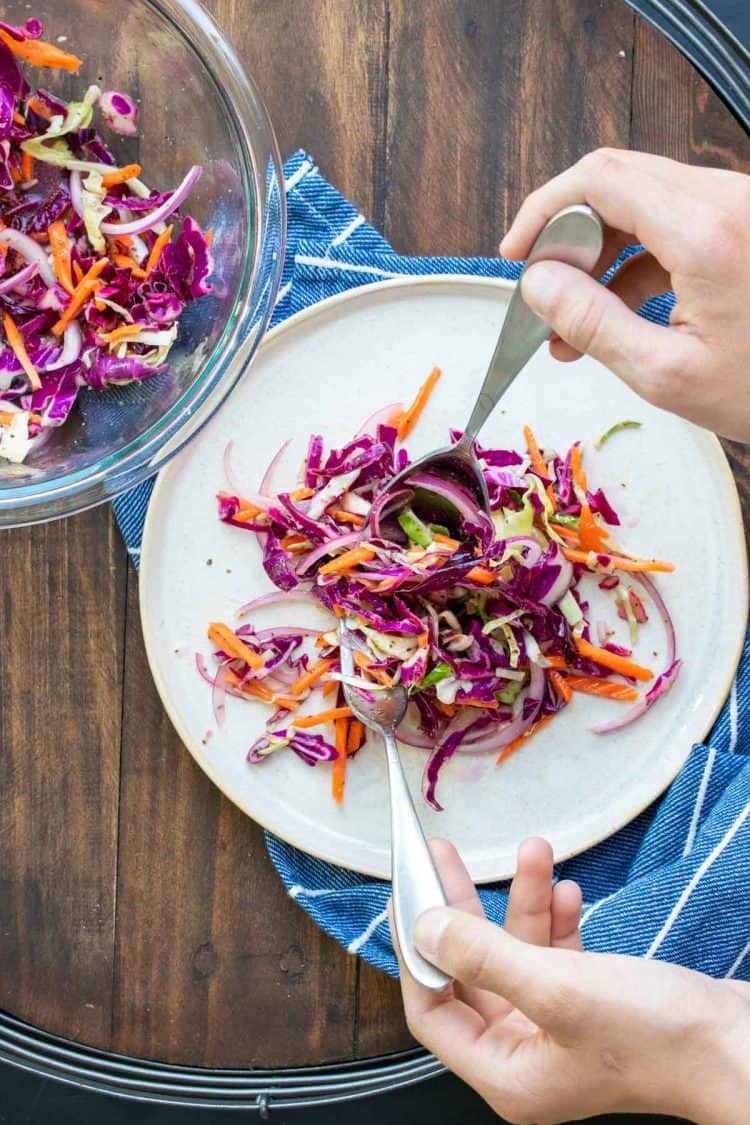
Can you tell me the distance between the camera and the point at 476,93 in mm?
1708

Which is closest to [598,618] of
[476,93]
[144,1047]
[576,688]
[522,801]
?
[576,688]

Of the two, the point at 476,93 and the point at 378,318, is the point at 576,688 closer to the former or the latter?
the point at 378,318

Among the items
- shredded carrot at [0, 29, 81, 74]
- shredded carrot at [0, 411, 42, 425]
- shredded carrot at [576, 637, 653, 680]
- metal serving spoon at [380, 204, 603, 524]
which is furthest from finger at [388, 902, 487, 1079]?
shredded carrot at [0, 29, 81, 74]

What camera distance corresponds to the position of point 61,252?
59.8 inches

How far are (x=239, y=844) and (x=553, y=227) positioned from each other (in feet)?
3.39

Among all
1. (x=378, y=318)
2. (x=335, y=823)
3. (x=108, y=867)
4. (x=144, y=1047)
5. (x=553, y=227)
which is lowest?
(x=144, y=1047)

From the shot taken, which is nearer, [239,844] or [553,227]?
[553,227]

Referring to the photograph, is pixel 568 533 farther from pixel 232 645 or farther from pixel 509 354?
pixel 232 645

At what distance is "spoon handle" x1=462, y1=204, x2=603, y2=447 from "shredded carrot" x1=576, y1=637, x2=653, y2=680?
35cm

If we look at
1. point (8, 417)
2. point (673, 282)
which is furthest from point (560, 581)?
point (8, 417)

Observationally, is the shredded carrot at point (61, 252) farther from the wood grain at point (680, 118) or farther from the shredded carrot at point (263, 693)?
the wood grain at point (680, 118)

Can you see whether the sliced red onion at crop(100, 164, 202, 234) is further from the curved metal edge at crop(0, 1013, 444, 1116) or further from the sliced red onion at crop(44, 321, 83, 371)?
the curved metal edge at crop(0, 1013, 444, 1116)

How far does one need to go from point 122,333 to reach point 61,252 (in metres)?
0.14

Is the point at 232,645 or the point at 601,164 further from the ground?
the point at 601,164
